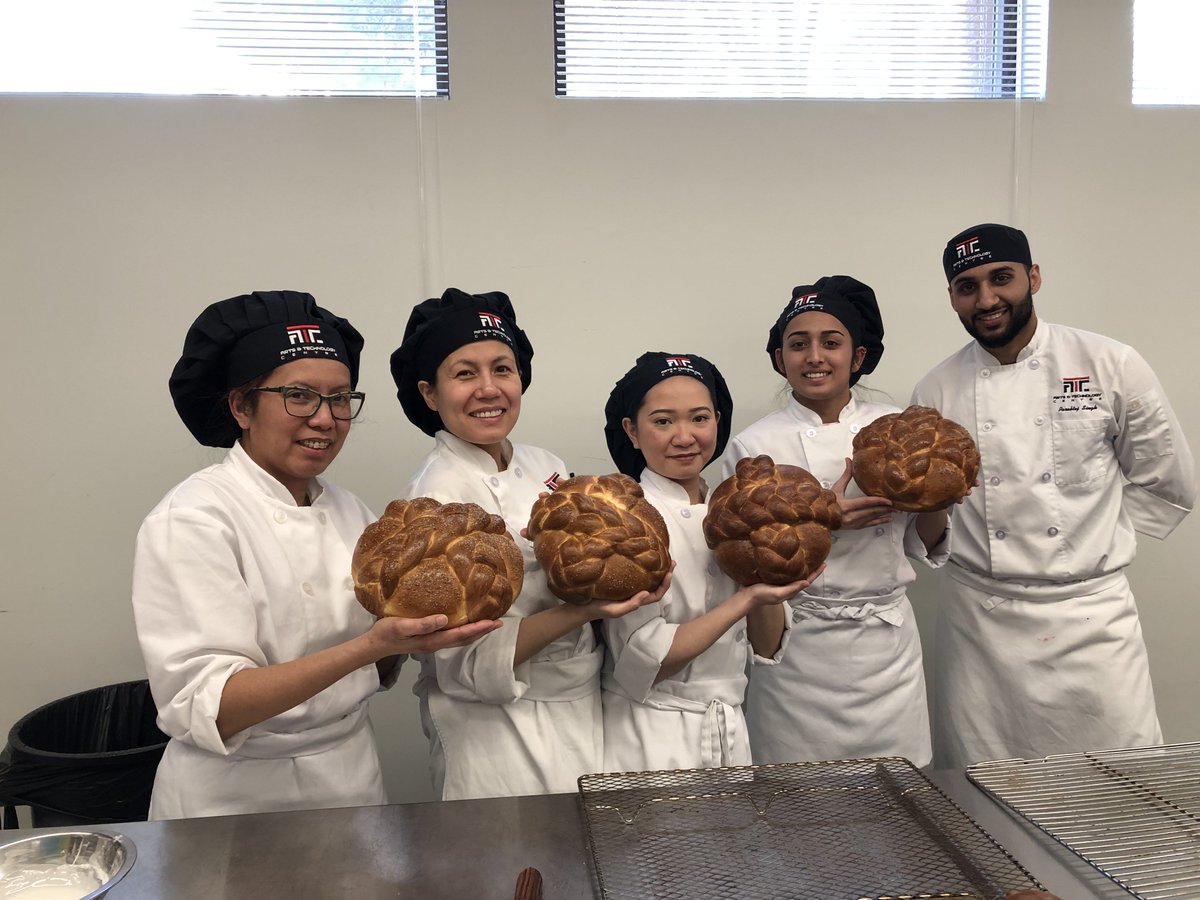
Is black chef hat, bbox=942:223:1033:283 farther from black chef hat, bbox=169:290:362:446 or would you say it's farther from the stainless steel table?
black chef hat, bbox=169:290:362:446

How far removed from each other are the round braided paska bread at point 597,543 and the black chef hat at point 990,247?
69.3 inches

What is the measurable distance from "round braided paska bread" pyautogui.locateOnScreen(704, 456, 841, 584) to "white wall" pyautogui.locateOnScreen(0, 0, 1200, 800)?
5.09ft

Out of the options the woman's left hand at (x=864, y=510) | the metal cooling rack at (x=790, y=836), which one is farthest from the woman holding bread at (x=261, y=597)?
the woman's left hand at (x=864, y=510)

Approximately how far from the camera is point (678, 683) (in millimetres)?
2205

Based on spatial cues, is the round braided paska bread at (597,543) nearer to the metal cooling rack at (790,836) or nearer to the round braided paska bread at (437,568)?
the round braided paska bread at (437,568)

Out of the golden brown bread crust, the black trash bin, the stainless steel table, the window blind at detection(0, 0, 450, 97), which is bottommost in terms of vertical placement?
the black trash bin

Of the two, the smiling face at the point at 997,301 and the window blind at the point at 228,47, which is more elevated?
the window blind at the point at 228,47

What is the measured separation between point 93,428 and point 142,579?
1884 mm

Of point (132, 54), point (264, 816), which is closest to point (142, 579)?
point (264, 816)

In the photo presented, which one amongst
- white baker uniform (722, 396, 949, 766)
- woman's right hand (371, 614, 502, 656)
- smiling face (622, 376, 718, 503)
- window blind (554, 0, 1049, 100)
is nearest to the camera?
woman's right hand (371, 614, 502, 656)

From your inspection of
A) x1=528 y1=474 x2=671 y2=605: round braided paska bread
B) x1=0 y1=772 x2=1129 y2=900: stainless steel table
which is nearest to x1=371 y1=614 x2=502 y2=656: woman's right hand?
x1=528 y1=474 x2=671 y2=605: round braided paska bread

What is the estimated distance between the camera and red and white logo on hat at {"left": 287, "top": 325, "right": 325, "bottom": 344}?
195 cm

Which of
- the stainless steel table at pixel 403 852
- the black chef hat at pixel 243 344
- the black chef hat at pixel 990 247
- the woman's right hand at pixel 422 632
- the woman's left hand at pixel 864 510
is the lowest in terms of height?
the stainless steel table at pixel 403 852

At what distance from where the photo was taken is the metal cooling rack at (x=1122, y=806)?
1.40m
